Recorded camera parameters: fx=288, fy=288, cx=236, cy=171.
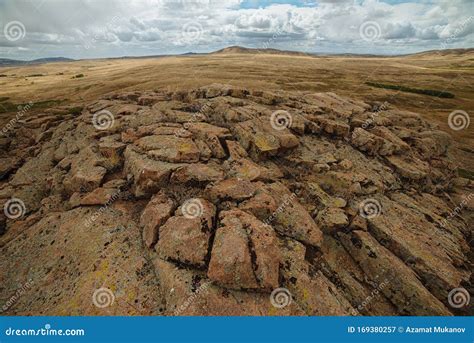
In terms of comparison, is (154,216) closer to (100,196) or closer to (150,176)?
(150,176)

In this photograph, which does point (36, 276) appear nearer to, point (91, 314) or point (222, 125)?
point (91, 314)

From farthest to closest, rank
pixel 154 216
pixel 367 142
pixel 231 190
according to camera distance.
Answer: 1. pixel 367 142
2. pixel 231 190
3. pixel 154 216

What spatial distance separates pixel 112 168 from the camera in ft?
48.0
